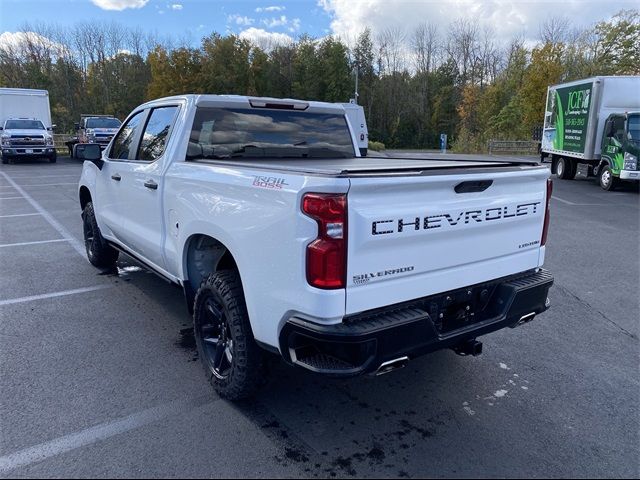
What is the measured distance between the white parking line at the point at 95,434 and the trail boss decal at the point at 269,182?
5.01 feet

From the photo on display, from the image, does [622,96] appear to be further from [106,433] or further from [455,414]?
[106,433]

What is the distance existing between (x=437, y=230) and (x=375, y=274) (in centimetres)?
49

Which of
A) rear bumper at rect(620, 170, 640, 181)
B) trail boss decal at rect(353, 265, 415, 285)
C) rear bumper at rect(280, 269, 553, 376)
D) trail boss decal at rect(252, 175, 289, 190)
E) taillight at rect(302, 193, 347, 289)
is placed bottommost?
rear bumper at rect(620, 170, 640, 181)

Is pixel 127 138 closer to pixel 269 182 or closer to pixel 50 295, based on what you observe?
pixel 50 295

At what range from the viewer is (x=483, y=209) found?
301cm

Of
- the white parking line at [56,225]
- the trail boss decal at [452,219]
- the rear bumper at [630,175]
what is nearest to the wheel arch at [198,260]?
the trail boss decal at [452,219]

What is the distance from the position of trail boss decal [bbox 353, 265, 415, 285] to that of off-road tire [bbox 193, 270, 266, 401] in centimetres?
86

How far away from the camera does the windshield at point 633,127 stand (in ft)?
47.3

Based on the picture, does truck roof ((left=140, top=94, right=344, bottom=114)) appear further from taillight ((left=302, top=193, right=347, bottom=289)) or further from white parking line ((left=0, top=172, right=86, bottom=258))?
white parking line ((left=0, top=172, right=86, bottom=258))

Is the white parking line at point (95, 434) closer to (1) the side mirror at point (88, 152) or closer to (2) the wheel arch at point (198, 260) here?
(2) the wheel arch at point (198, 260)

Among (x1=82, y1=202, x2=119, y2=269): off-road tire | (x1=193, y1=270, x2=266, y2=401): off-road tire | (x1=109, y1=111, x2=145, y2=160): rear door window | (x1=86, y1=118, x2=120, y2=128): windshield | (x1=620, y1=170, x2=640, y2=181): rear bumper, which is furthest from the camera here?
(x1=86, y1=118, x2=120, y2=128): windshield

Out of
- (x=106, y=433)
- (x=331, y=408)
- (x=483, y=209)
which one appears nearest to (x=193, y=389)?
(x=106, y=433)

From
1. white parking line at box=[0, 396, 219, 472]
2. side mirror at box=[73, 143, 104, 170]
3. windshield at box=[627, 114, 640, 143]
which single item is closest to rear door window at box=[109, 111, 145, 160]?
side mirror at box=[73, 143, 104, 170]

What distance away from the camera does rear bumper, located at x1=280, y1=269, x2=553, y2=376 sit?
8.13 ft
